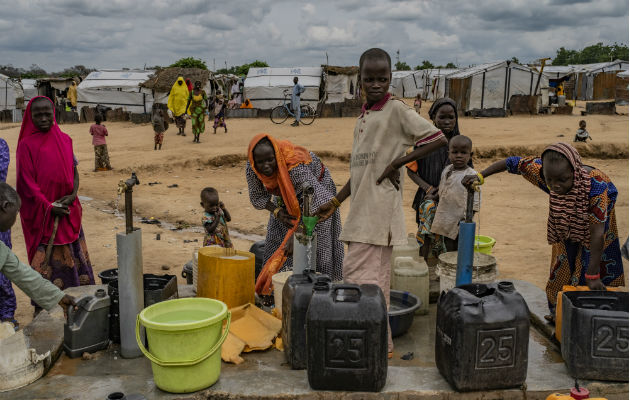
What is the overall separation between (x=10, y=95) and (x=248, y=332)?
26.9 metres

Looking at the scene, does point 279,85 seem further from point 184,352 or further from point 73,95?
point 184,352

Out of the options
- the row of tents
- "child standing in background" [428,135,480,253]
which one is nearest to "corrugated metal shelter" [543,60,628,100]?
the row of tents

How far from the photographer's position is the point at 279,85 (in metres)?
22.9

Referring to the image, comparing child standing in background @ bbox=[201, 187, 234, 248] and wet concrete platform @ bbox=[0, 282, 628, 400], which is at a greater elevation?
child standing in background @ bbox=[201, 187, 234, 248]

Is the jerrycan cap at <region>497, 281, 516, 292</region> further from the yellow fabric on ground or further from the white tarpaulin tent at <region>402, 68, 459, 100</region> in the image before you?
the white tarpaulin tent at <region>402, 68, 459, 100</region>

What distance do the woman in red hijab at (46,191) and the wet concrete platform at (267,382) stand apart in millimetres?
1228

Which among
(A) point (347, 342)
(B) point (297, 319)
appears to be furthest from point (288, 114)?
(A) point (347, 342)

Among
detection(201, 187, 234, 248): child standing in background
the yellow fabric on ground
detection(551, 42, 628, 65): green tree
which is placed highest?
detection(551, 42, 628, 65): green tree

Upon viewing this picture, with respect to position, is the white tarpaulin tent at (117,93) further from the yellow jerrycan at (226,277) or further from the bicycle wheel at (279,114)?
the yellow jerrycan at (226,277)

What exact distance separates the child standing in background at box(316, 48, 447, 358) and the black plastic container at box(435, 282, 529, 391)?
1.53 ft

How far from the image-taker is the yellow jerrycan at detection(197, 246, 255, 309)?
3.48 metres

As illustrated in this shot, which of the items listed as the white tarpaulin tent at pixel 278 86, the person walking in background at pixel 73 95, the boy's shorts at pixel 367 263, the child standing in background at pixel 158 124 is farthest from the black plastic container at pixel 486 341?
the person walking in background at pixel 73 95

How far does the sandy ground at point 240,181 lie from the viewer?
657cm

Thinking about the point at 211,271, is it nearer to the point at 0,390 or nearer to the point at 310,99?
the point at 0,390
